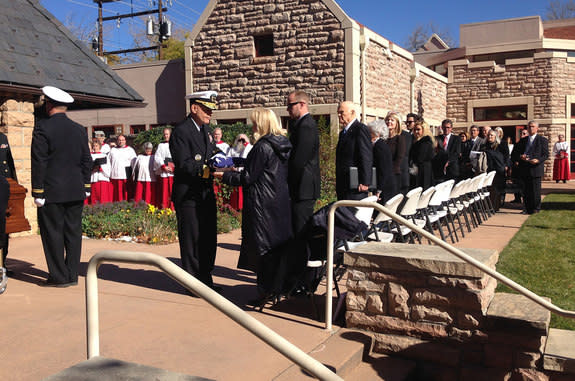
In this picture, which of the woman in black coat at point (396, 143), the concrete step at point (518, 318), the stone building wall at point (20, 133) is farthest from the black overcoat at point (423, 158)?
the stone building wall at point (20, 133)

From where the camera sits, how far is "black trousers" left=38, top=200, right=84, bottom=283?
589cm

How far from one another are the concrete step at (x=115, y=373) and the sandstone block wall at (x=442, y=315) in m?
2.48

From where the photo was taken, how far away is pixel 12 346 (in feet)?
13.2

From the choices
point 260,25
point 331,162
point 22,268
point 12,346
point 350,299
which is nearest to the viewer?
point 12,346

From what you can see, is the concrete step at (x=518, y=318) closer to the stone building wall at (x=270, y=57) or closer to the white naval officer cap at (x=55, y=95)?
the white naval officer cap at (x=55, y=95)

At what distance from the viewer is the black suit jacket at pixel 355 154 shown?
625 cm

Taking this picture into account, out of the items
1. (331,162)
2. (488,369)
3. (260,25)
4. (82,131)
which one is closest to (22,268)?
(82,131)

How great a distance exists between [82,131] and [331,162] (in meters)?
8.98

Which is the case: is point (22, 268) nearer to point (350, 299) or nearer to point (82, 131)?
point (82, 131)

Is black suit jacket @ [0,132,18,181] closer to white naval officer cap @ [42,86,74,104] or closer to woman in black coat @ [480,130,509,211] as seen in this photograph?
white naval officer cap @ [42,86,74,104]

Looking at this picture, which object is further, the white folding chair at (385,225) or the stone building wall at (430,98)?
the stone building wall at (430,98)

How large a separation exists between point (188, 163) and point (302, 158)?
1.13 m

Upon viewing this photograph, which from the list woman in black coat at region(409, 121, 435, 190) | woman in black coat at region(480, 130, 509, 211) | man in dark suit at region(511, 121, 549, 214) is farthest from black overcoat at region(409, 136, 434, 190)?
man in dark suit at region(511, 121, 549, 214)

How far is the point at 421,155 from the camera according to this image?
985cm
